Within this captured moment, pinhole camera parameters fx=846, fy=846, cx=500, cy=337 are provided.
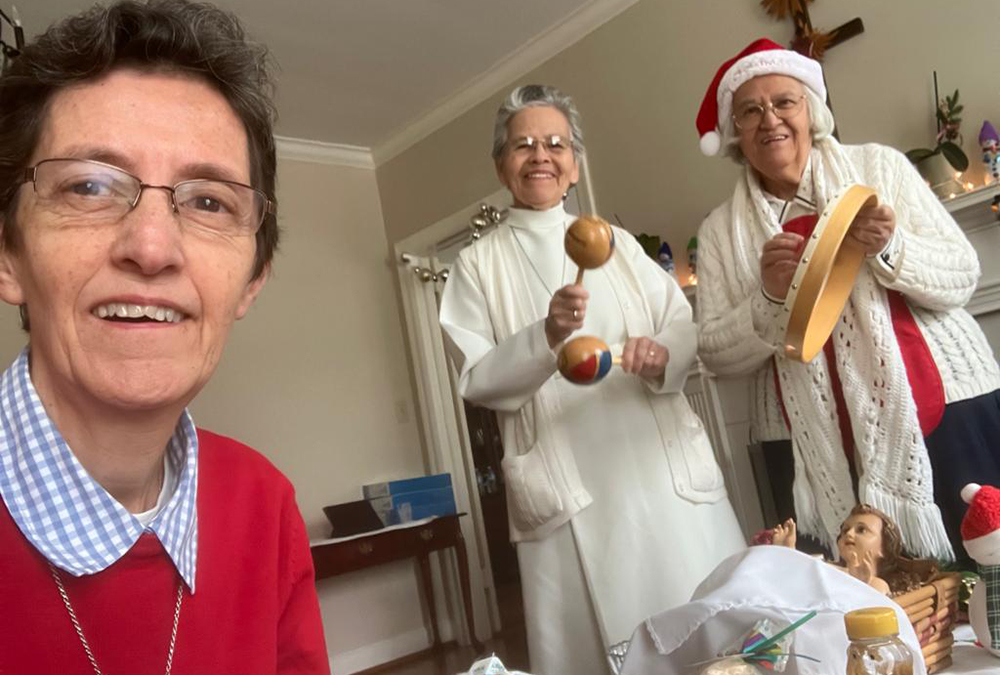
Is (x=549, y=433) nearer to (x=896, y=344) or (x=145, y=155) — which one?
(x=896, y=344)

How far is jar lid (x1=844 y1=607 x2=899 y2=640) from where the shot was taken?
0.59m

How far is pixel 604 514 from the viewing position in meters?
1.48

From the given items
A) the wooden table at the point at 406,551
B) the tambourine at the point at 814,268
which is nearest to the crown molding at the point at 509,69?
the wooden table at the point at 406,551

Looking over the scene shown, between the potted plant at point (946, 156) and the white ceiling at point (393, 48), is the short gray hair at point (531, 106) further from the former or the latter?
the white ceiling at point (393, 48)

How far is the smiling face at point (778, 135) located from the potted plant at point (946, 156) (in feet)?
4.16

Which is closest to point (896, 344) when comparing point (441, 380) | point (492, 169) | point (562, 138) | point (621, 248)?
point (621, 248)

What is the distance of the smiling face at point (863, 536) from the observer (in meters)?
0.95

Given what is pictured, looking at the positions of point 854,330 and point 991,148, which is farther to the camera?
point 991,148

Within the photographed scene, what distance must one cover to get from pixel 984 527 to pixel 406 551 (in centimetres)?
339

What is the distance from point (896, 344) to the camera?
142cm

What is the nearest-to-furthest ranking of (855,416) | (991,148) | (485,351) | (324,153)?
(855,416)
(485,351)
(991,148)
(324,153)

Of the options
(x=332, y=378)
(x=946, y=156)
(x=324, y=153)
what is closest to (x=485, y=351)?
(x=946, y=156)

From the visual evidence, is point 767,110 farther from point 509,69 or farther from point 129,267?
point 509,69

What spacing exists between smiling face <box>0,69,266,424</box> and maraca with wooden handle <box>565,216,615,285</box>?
537mm
